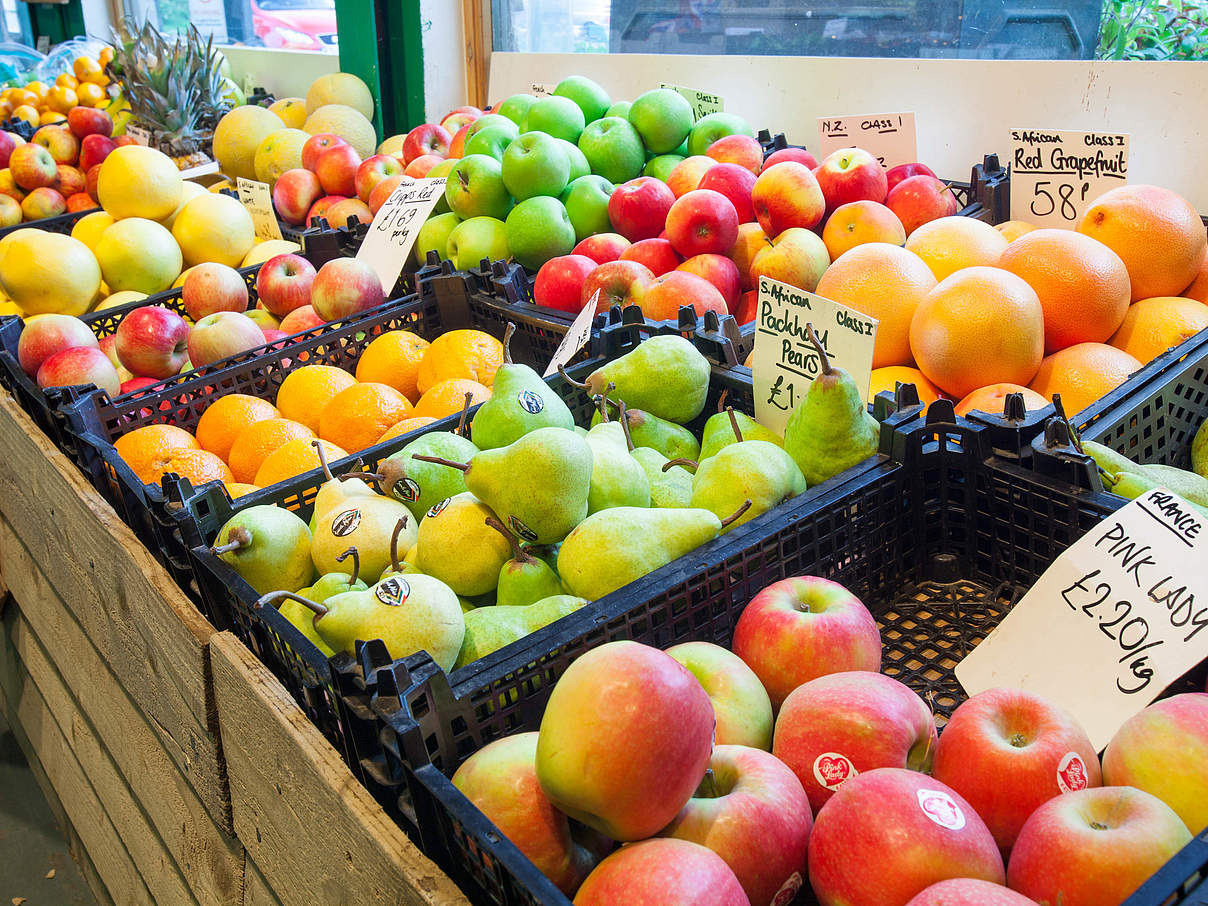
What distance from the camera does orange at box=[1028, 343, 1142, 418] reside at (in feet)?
5.00

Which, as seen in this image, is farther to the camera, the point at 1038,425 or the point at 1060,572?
the point at 1038,425

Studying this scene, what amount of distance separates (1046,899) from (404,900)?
0.54m

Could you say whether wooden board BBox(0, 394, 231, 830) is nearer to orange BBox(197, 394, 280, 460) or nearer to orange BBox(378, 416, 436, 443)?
orange BBox(197, 394, 280, 460)

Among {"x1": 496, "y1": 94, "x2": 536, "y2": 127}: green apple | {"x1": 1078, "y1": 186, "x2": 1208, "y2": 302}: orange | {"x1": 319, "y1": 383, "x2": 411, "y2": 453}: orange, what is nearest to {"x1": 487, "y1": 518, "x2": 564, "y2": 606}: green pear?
{"x1": 319, "y1": 383, "x2": 411, "y2": 453}: orange

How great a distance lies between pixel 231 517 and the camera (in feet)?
4.15

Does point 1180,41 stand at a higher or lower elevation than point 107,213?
higher

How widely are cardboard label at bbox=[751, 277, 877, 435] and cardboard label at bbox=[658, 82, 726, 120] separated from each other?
1.59m

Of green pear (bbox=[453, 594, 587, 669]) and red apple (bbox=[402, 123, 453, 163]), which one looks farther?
red apple (bbox=[402, 123, 453, 163])

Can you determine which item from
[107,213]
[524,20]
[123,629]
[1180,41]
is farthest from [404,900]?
[524,20]

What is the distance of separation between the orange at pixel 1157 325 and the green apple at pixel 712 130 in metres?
1.38

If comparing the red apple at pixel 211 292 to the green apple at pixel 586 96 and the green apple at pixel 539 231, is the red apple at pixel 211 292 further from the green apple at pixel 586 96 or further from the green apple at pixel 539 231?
the green apple at pixel 586 96

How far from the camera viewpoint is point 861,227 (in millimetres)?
2086

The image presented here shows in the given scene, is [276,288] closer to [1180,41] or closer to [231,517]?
[231,517]

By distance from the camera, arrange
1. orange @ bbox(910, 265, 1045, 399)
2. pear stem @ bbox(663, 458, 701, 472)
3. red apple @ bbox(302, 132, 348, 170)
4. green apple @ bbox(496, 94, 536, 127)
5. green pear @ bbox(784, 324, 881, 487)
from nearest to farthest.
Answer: green pear @ bbox(784, 324, 881, 487) < pear stem @ bbox(663, 458, 701, 472) < orange @ bbox(910, 265, 1045, 399) < green apple @ bbox(496, 94, 536, 127) < red apple @ bbox(302, 132, 348, 170)
